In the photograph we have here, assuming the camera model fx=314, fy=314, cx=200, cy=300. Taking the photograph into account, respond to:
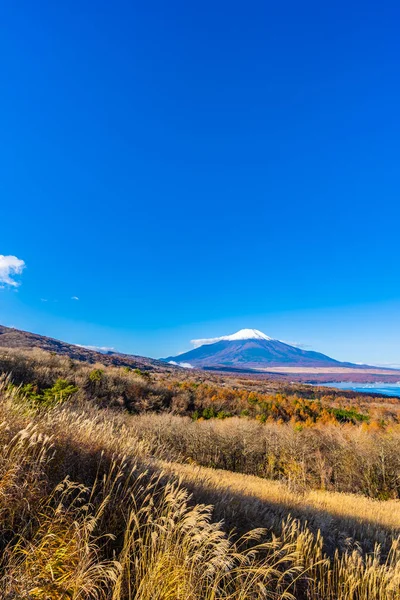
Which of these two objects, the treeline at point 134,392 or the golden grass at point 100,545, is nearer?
the golden grass at point 100,545

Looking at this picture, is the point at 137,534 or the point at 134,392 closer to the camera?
the point at 137,534

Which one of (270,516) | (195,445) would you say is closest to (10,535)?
(270,516)

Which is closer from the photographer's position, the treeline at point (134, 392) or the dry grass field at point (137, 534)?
the dry grass field at point (137, 534)

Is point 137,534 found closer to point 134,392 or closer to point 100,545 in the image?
point 100,545

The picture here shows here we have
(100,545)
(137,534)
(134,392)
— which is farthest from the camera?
(134,392)

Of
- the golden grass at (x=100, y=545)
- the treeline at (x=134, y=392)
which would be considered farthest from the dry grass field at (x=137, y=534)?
the treeline at (x=134, y=392)

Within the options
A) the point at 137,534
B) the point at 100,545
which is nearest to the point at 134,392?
the point at 137,534

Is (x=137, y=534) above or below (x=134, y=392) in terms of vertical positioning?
above

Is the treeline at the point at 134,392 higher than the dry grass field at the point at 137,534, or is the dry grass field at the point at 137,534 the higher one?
the dry grass field at the point at 137,534

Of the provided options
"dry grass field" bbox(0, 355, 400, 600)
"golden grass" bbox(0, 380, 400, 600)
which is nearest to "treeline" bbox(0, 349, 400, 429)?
"dry grass field" bbox(0, 355, 400, 600)

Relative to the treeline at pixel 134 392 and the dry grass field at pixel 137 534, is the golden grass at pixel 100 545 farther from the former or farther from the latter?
the treeline at pixel 134 392

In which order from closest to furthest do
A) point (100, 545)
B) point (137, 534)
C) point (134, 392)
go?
point (100, 545) < point (137, 534) < point (134, 392)

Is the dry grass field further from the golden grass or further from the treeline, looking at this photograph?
the treeline

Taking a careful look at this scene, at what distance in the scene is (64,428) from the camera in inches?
191
